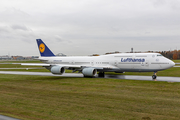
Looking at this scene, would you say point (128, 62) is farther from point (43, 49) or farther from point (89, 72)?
point (43, 49)

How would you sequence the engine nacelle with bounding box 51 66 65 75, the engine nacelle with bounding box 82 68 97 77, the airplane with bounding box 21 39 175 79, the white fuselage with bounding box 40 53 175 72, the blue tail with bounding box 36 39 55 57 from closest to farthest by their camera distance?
the white fuselage with bounding box 40 53 175 72, the airplane with bounding box 21 39 175 79, the engine nacelle with bounding box 82 68 97 77, the engine nacelle with bounding box 51 66 65 75, the blue tail with bounding box 36 39 55 57

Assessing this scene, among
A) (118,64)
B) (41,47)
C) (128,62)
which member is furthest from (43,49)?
(128,62)

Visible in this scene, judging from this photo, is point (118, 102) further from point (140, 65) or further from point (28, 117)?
point (140, 65)

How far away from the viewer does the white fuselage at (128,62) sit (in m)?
25.9

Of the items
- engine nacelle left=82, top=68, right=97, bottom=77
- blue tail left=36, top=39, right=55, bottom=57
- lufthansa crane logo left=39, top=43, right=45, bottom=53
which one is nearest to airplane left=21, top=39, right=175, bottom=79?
engine nacelle left=82, top=68, right=97, bottom=77

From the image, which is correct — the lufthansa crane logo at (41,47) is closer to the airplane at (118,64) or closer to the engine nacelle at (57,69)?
the airplane at (118,64)

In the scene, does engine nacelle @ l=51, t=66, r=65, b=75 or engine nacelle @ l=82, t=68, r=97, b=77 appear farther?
engine nacelle @ l=51, t=66, r=65, b=75

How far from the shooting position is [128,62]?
2816 cm

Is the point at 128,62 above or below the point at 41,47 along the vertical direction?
below

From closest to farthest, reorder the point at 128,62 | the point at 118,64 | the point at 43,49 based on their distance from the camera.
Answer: the point at 128,62, the point at 118,64, the point at 43,49

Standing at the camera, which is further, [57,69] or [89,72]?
[57,69]

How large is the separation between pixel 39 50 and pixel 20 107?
1082 inches

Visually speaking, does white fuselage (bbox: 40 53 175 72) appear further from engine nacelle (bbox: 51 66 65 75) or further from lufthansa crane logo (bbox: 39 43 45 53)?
lufthansa crane logo (bbox: 39 43 45 53)

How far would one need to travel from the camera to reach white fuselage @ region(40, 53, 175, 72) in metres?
25.9
